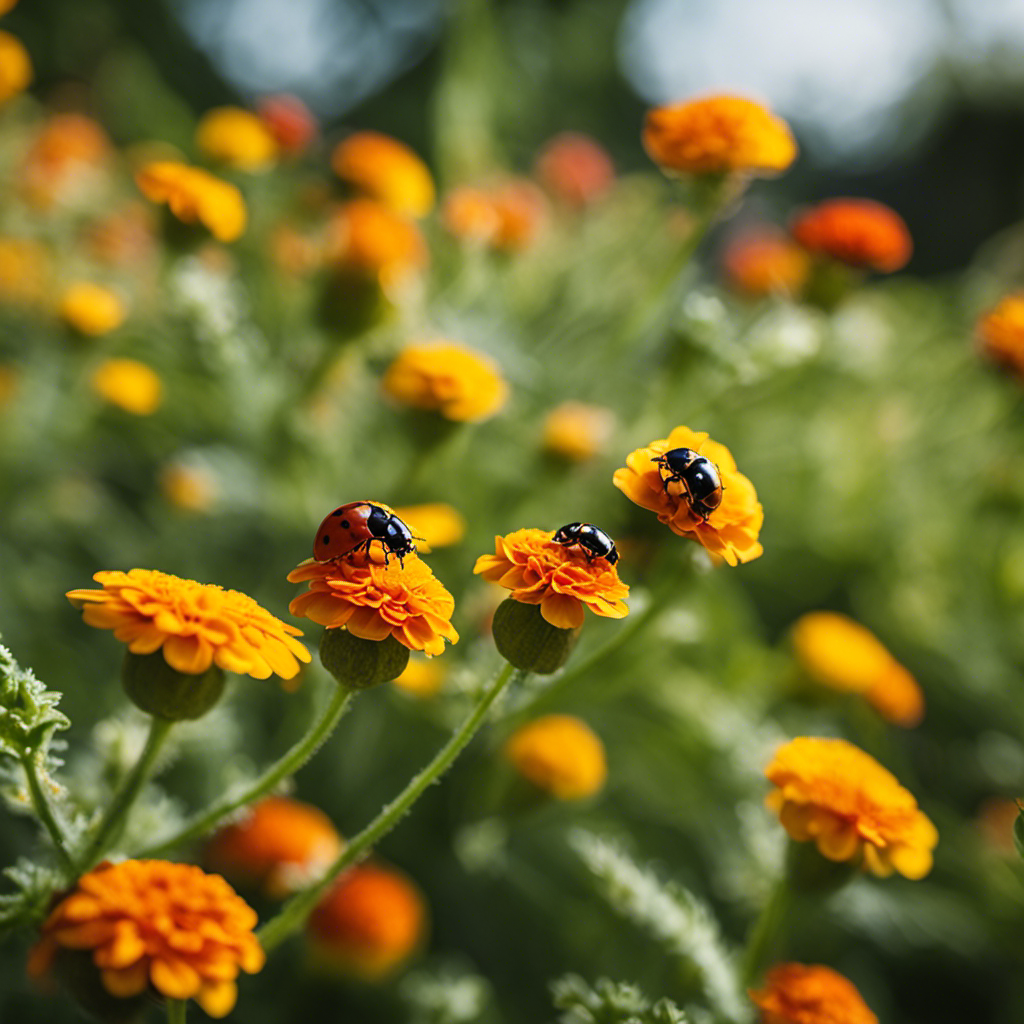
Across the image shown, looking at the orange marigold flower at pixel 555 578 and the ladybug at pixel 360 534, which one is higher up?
the orange marigold flower at pixel 555 578

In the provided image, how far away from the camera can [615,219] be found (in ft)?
4.99

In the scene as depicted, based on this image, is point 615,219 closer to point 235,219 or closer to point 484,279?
point 484,279

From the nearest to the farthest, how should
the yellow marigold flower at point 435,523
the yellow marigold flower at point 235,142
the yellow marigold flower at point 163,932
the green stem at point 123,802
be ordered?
the yellow marigold flower at point 163,932, the green stem at point 123,802, the yellow marigold flower at point 435,523, the yellow marigold flower at point 235,142

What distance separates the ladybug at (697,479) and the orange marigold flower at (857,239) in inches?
20.9

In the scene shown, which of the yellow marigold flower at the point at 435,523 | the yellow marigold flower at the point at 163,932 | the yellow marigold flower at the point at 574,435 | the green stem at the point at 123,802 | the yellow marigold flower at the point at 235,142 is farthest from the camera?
the yellow marigold flower at the point at 235,142

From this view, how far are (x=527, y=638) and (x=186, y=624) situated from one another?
155mm

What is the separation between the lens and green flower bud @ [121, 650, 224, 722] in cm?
42

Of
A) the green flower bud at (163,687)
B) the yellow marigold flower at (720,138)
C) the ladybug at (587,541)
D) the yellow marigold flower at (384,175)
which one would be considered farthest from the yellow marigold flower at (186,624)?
the yellow marigold flower at (384,175)

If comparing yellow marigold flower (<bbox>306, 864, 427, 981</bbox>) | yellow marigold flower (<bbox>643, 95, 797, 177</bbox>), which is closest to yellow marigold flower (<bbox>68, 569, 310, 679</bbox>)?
yellow marigold flower (<bbox>306, 864, 427, 981</bbox>)

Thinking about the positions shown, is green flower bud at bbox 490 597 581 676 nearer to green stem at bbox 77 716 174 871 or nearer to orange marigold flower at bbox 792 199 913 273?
green stem at bbox 77 716 174 871

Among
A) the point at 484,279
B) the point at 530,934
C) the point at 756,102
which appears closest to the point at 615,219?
the point at 484,279

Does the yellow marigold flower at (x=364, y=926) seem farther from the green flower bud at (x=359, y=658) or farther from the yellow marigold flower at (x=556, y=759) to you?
the green flower bud at (x=359, y=658)

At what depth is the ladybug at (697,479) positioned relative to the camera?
0.45 metres

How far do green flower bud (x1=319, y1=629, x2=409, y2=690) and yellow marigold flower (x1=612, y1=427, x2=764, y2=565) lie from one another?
138mm
